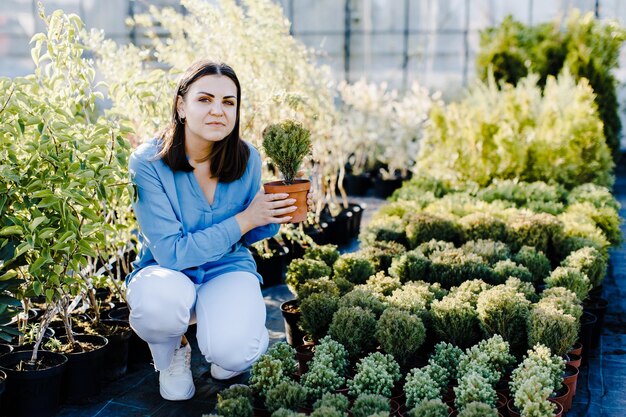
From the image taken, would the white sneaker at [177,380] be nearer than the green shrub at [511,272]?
Yes

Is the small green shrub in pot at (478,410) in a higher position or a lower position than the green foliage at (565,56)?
lower

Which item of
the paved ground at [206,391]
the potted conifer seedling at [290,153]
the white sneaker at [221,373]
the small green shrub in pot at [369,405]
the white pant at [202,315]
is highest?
the potted conifer seedling at [290,153]

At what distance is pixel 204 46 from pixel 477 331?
2.73m

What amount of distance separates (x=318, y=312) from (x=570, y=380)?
109cm

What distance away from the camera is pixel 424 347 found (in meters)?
3.22

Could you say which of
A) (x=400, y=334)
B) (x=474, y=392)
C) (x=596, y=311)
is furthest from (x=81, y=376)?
(x=596, y=311)

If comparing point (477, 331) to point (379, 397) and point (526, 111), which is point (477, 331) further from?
point (526, 111)

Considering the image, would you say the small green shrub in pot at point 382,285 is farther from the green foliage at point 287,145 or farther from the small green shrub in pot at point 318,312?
the green foliage at point 287,145

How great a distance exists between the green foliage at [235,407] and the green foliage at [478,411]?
0.73 metres

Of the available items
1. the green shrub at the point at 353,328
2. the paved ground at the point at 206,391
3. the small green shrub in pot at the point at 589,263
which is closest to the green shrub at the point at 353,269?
the paved ground at the point at 206,391

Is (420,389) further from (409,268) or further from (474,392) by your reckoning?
(409,268)

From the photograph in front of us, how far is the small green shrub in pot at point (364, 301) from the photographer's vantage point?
126 inches

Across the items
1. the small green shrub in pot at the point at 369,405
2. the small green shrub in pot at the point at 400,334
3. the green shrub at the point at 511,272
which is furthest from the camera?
the green shrub at the point at 511,272

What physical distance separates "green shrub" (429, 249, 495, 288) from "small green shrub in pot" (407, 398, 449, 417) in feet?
4.52
